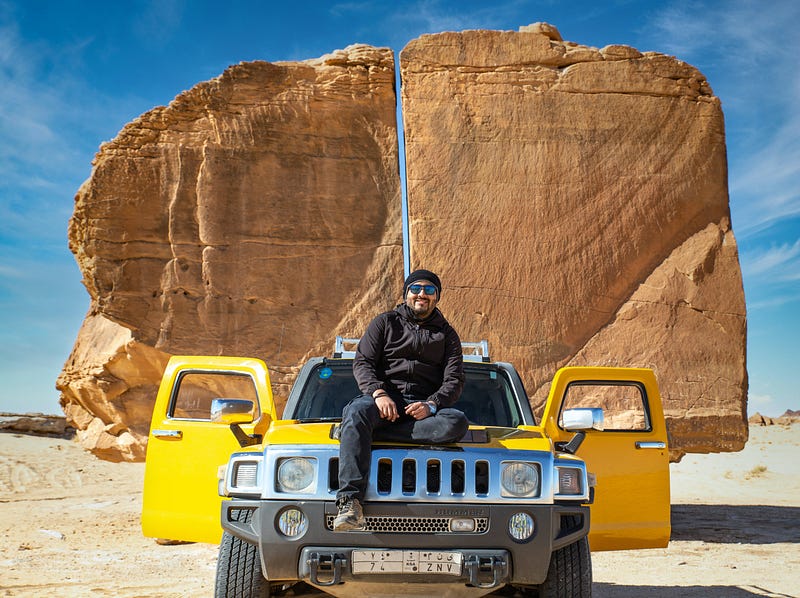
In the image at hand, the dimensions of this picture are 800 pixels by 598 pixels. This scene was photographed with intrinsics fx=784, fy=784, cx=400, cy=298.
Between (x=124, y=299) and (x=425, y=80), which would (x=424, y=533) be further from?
(x=425, y=80)

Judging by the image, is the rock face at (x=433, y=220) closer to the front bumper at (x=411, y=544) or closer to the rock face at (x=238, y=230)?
the rock face at (x=238, y=230)

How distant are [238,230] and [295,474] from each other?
7.13 metres

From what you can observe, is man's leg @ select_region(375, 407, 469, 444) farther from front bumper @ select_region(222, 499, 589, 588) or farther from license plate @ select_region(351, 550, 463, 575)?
license plate @ select_region(351, 550, 463, 575)

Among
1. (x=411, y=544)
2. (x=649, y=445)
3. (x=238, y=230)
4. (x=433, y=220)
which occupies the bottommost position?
(x=411, y=544)

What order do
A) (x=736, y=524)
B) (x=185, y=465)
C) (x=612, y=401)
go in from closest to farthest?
(x=185, y=465)
(x=612, y=401)
(x=736, y=524)

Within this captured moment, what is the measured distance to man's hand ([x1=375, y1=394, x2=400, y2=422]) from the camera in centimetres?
403

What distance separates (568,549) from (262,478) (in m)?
1.65

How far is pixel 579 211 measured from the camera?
1060 centimetres

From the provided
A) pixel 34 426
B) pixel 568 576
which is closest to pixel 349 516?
pixel 568 576

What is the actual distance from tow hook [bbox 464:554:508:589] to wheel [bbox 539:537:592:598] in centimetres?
43

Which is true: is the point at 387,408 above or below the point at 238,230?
below

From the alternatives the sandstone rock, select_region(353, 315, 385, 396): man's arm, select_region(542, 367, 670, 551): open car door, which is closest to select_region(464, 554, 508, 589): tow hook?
select_region(353, 315, 385, 396): man's arm

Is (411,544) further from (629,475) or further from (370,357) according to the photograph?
(629,475)

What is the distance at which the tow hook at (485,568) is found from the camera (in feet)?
12.1
